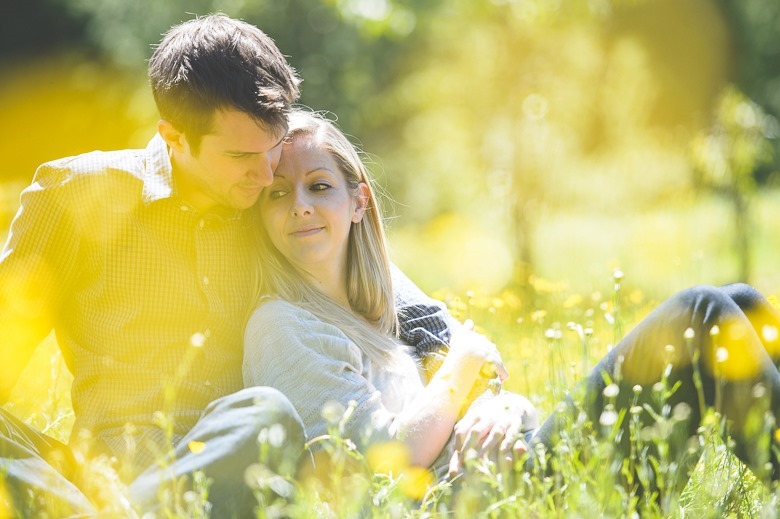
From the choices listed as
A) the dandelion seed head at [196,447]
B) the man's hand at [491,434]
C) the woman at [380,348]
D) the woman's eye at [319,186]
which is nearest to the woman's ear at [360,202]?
the woman at [380,348]

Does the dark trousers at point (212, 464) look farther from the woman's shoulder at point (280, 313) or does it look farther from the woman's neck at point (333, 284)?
the woman's neck at point (333, 284)

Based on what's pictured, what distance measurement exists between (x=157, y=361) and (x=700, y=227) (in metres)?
7.05

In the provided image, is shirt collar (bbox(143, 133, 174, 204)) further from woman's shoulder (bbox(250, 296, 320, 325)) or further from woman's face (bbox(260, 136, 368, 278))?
woman's shoulder (bbox(250, 296, 320, 325))

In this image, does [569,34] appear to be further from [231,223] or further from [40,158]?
[40,158]

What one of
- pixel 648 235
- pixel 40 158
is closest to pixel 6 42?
pixel 40 158

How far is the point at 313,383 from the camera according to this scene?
2.60m

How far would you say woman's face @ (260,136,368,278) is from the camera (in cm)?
299

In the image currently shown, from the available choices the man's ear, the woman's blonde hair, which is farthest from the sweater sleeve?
the man's ear

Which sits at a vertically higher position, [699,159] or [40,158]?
[40,158]

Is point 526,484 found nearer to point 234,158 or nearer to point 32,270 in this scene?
point 234,158

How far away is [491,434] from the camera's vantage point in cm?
257

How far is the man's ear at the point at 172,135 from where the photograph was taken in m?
2.91

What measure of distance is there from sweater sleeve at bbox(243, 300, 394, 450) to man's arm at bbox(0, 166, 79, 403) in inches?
23.4

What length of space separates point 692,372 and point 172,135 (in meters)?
1.69
